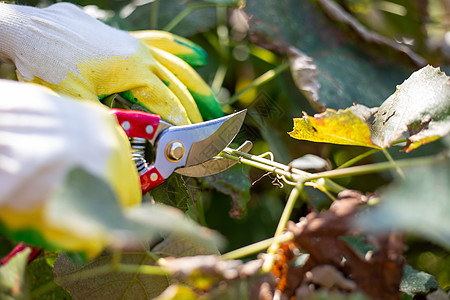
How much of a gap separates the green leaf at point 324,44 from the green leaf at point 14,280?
0.49 metres

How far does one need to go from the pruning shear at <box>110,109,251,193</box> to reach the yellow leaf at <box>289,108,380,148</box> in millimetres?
77

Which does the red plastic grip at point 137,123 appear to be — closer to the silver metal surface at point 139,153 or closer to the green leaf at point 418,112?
the silver metal surface at point 139,153

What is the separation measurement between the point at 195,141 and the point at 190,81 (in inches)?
4.9

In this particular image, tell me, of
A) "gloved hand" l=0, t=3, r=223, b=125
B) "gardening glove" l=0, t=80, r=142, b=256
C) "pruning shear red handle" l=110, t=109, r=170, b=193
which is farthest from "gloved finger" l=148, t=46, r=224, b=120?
"gardening glove" l=0, t=80, r=142, b=256

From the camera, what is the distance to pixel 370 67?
0.72 m

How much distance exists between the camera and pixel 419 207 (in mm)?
218

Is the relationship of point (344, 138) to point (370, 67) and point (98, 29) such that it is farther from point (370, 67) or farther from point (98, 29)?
point (370, 67)

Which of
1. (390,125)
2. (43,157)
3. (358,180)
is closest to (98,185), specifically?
(43,157)

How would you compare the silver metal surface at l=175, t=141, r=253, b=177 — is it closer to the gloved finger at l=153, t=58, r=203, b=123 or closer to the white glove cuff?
the gloved finger at l=153, t=58, r=203, b=123

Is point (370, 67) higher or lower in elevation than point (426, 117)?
lower

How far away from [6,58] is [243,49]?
18.3 inches

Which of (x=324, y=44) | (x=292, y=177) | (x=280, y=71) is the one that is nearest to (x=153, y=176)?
(x=292, y=177)

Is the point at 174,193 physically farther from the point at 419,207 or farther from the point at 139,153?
the point at 419,207

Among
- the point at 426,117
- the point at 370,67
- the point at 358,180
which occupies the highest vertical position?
the point at 426,117
